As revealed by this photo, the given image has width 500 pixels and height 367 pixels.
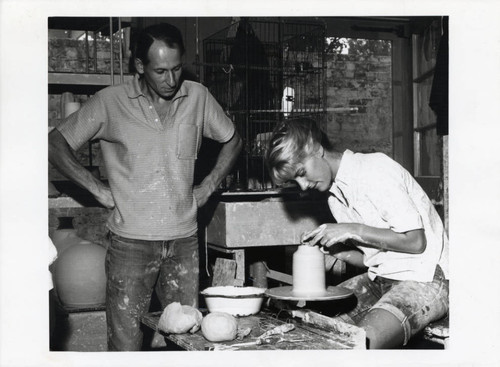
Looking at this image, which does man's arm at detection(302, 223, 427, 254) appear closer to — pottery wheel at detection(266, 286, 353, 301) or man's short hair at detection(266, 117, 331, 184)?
pottery wheel at detection(266, 286, 353, 301)

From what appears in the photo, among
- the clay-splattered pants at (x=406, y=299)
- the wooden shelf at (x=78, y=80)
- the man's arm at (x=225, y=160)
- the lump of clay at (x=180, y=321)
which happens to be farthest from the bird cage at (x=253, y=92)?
the lump of clay at (x=180, y=321)

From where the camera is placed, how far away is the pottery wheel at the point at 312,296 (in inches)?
94.0

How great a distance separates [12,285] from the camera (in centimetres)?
239

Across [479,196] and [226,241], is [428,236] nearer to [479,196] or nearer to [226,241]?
[479,196]

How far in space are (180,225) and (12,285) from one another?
88 centimetres

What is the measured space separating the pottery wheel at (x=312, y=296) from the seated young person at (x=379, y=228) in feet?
0.42

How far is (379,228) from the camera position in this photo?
258cm

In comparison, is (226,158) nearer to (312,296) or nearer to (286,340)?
(312,296)

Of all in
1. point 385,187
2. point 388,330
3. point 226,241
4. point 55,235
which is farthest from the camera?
point 55,235

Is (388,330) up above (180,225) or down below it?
below

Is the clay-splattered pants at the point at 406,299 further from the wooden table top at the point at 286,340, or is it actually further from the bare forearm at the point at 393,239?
the wooden table top at the point at 286,340

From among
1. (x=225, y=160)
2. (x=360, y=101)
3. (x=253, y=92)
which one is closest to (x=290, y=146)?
(x=225, y=160)
